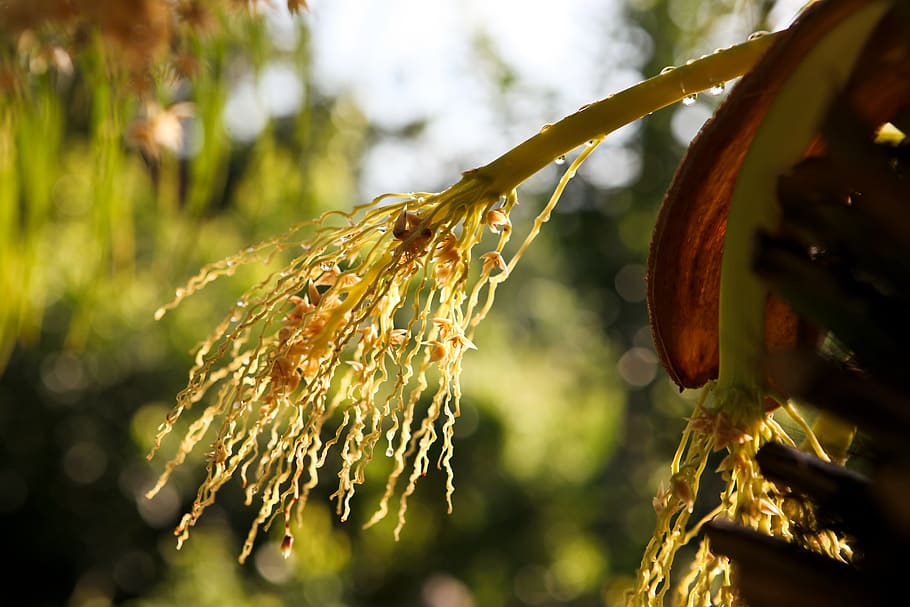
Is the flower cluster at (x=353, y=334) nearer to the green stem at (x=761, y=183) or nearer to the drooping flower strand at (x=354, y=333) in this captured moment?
the drooping flower strand at (x=354, y=333)

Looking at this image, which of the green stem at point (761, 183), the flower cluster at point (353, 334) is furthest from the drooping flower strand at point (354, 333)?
the green stem at point (761, 183)

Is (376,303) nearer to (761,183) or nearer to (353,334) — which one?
(353,334)

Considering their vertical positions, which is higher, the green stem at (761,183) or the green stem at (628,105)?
the green stem at (628,105)

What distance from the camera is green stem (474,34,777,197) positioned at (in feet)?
1.92

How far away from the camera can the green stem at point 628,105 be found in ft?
1.92

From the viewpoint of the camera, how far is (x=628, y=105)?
598 millimetres

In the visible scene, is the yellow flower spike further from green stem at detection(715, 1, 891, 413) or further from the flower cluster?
green stem at detection(715, 1, 891, 413)

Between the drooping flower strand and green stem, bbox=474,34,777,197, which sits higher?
green stem, bbox=474,34,777,197

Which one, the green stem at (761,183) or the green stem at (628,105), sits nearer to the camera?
the green stem at (761,183)

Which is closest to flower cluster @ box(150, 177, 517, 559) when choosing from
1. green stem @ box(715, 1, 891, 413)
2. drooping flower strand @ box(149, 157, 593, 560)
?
drooping flower strand @ box(149, 157, 593, 560)

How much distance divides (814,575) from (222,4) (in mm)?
678

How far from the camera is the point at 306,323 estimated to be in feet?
2.29

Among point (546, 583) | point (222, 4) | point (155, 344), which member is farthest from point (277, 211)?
point (222, 4)

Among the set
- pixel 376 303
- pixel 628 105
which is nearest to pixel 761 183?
pixel 628 105
